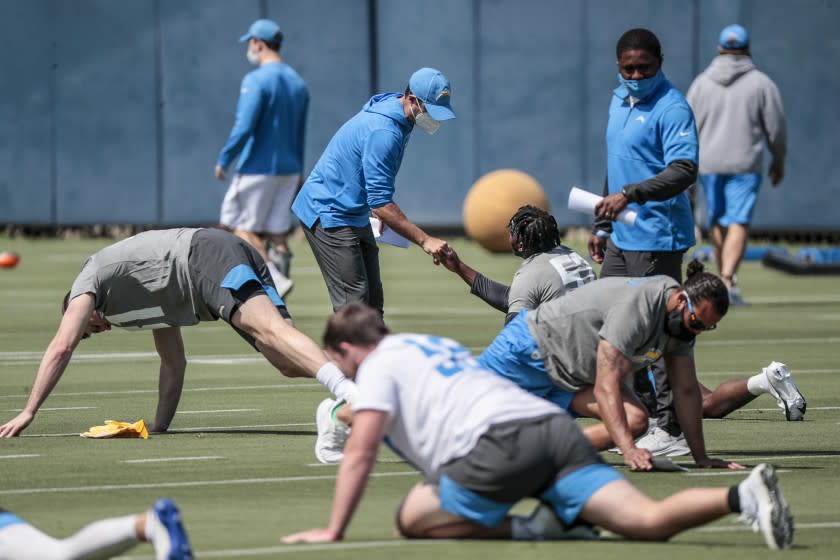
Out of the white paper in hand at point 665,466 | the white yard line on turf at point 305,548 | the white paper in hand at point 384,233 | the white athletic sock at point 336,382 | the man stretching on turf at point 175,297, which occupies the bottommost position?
the white paper in hand at point 665,466

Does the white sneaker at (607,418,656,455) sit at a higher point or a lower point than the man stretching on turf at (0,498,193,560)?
lower

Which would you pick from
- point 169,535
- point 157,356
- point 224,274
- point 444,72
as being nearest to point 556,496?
point 169,535

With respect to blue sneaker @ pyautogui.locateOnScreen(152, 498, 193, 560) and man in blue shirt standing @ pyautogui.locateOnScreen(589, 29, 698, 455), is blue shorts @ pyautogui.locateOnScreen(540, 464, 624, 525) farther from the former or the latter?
man in blue shirt standing @ pyautogui.locateOnScreen(589, 29, 698, 455)

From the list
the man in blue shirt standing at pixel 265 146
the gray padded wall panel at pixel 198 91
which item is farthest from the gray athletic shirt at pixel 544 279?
the gray padded wall panel at pixel 198 91

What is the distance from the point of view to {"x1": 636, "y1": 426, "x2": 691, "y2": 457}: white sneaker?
1020cm

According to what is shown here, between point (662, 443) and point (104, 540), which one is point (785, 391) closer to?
point (662, 443)

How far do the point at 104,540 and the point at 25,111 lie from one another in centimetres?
2651

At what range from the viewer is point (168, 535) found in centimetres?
637

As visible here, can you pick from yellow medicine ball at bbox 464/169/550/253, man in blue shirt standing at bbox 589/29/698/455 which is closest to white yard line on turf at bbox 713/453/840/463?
man in blue shirt standing at bbox 589/29/698/455

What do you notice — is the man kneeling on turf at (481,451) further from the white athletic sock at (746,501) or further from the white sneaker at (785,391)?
the white sneaker at (785,391)

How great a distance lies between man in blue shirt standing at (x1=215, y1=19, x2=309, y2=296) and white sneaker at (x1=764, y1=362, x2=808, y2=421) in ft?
32.2

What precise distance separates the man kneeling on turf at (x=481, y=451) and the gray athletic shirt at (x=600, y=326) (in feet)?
5.25

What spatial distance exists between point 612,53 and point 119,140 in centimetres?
885

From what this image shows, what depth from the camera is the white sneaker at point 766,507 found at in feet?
23.0
